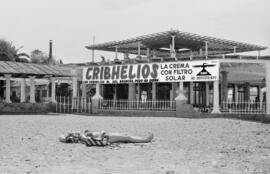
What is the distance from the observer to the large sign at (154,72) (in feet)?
79.7

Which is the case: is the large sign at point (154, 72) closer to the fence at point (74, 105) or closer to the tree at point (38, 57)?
the fence at point (74, 105)

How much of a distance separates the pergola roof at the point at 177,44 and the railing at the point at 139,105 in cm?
403

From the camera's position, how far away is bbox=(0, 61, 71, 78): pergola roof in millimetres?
27995

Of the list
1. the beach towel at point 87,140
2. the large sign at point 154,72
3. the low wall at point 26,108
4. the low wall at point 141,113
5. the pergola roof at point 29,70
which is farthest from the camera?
the low wall at point 26,108

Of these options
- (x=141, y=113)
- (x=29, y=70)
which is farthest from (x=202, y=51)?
(x=29, y=70)

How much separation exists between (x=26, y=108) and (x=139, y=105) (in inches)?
324

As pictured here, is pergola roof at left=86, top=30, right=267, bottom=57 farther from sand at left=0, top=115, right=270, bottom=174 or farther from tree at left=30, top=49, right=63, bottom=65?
tree at left=30, top=49, right=63, bottom=65

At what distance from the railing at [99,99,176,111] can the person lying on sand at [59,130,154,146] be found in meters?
13.6

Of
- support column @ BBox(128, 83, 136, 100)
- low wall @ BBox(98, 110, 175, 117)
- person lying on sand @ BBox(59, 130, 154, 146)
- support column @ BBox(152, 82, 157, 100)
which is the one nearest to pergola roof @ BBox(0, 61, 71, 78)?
support column @ BBox(128, 83, 136, 100)

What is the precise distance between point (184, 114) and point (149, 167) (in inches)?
663

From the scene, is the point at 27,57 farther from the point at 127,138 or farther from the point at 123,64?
the point at 127,138

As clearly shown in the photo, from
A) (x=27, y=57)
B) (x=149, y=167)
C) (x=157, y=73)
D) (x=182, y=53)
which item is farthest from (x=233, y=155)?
(x=27, y=57)

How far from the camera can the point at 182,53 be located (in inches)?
1304

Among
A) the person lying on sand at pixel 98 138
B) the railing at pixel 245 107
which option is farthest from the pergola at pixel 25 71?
the person lying on sand at pixel 98 138
